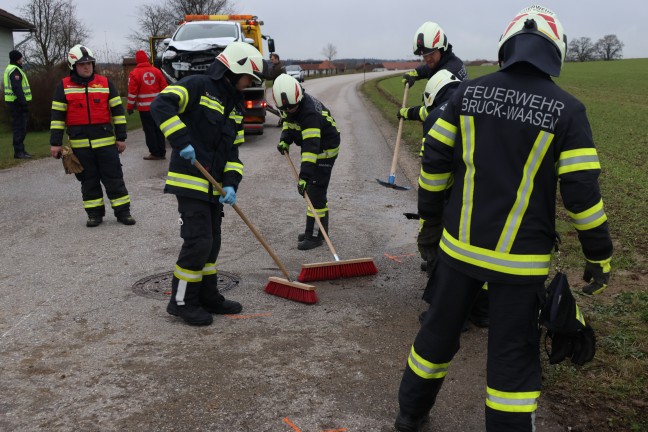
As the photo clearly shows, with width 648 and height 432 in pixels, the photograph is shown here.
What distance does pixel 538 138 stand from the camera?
2.64 m

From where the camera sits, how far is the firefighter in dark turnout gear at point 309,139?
19.7 ft

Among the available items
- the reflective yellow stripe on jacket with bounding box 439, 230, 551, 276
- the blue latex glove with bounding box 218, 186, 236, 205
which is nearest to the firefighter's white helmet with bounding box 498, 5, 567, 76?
the reflective yellow stripe on jacket with bounding box 439, 230, 551, 276

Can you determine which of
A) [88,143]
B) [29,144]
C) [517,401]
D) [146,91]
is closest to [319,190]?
[88,143]

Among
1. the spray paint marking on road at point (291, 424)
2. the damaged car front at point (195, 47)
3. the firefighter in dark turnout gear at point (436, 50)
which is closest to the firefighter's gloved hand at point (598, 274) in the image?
the spray paint marking on road at point (291, 424)

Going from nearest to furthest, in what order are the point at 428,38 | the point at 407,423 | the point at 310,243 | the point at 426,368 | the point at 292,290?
the point at 426,368 → the point at 407,423 → the point at 292,290 → the point at 428,38 → the point at 310,243

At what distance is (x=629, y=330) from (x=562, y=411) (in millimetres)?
1273

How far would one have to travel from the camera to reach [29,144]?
14.4 m

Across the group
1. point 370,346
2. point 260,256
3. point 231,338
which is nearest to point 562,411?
point 370,346

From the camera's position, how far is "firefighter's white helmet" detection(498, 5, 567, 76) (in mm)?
2744

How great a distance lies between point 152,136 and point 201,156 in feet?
26.4

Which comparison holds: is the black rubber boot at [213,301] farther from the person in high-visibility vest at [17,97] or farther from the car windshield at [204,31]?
the car windshield at [204,31]

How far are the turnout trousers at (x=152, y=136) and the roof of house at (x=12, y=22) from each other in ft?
56.8

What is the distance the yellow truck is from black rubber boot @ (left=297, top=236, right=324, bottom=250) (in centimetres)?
734

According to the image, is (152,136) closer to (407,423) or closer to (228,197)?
(228,197)
